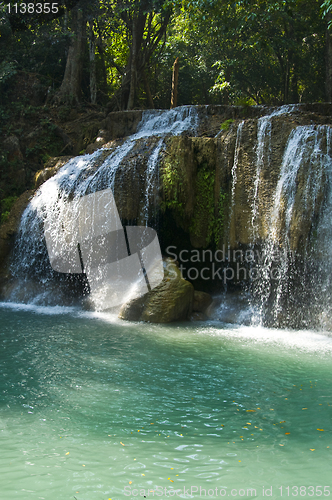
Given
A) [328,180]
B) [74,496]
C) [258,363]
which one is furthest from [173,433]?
[328,180]

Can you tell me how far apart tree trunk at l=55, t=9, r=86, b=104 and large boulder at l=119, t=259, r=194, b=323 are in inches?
469

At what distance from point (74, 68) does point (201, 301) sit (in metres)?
13.3

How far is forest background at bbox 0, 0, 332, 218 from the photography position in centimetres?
1630

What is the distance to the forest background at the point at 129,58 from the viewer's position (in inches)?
642

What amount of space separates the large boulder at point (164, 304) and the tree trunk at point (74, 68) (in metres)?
11.9

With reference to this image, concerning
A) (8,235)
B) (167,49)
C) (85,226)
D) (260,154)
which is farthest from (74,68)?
(260,154)

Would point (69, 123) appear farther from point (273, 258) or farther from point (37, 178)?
point (273, 258)

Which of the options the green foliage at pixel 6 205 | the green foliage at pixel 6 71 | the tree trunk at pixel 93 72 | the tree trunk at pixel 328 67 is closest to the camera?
the green foliage at pixel 6 205

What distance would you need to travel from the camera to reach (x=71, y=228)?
11.4 meters

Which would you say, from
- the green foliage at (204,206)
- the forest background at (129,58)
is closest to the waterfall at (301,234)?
the green foliage at (204,206)

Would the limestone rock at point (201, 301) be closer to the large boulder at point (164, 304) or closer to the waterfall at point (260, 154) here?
the large boulder at point (164, 304)

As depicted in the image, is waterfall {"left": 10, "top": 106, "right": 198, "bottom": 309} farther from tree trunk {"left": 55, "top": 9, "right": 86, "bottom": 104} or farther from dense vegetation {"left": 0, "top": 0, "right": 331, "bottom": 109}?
tree trunk {"left": 55, "top": 9, "right": 86, "bottom": 104}

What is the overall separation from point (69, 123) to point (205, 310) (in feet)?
36.2

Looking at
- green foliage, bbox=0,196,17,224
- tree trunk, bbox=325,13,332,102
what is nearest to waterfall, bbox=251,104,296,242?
green foliage, bbox=0,196,17,224
